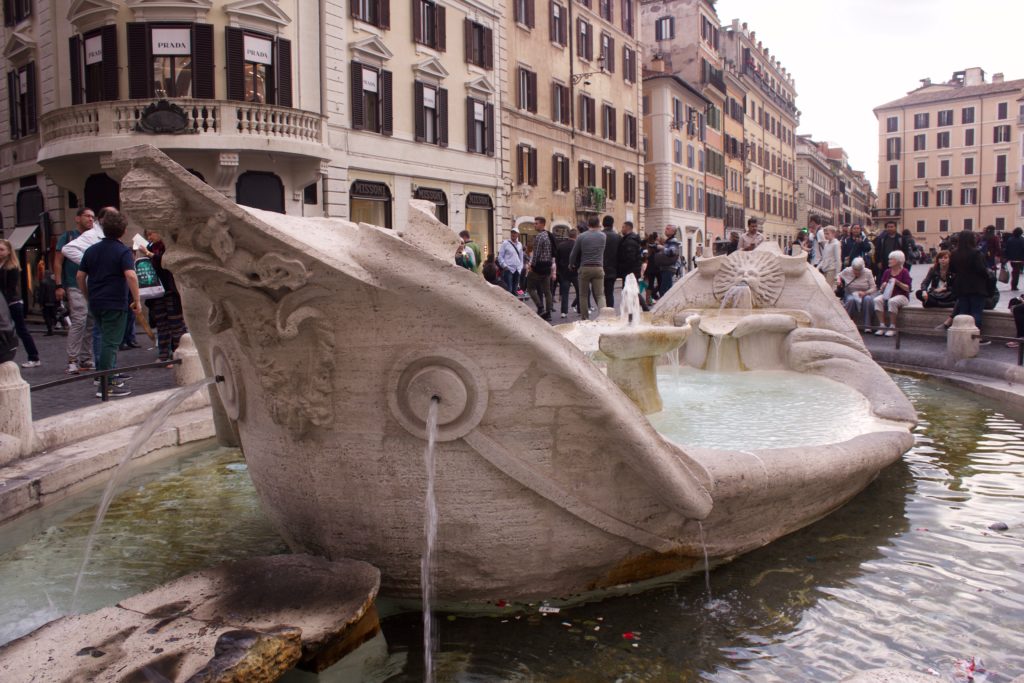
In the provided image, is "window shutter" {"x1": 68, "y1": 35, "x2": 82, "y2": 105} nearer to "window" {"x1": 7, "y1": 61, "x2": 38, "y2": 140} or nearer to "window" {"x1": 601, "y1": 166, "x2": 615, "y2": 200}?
"window" {"x1": 7, "y1": 61, "x2": 38, "y2": 140}

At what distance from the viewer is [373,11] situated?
850 inches

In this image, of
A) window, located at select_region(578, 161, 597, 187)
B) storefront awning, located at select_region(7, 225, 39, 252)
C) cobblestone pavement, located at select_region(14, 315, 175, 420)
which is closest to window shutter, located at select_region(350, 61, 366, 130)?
storefront awning, located at select_region(7, 225, 39, 252)

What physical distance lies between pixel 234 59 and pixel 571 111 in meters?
15.7

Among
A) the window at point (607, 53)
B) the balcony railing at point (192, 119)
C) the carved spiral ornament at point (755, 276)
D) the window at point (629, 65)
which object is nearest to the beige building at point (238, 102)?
the balcony railing at point (192, 119)

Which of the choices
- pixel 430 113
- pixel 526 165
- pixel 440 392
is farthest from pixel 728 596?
pixel 526 165

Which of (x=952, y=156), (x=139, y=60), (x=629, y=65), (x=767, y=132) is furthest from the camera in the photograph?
(x=952, y=156)

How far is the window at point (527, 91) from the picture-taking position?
28516 mm

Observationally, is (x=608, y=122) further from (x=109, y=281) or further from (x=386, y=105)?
(x=109, y=281)

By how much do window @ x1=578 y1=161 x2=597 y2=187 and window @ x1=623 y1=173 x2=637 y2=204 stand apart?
136 inches

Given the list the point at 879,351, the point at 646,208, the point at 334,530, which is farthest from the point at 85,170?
the point at 646,208

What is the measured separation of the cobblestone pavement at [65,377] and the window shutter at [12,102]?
11.4m

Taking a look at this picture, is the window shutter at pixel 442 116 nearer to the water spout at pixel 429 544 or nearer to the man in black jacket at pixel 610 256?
the man in black jacket at pixel 610 256

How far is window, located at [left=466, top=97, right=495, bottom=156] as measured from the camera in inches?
996

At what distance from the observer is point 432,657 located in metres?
2.83
